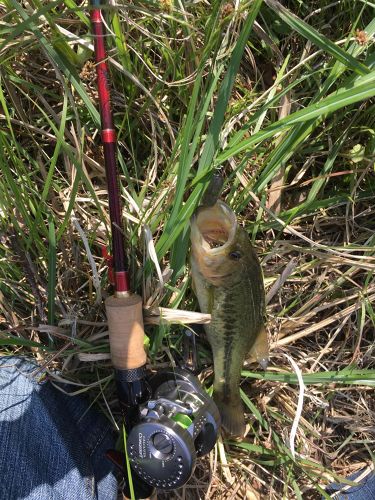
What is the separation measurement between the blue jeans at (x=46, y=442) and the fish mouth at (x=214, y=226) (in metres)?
0.73

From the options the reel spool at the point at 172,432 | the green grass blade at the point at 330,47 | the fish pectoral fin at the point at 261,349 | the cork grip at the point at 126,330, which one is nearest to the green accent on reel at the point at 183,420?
the reel spool at the point at 172,432

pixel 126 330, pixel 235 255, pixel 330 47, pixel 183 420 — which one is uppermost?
pixel 330 47

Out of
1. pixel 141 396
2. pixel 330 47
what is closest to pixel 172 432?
pixel 141 396

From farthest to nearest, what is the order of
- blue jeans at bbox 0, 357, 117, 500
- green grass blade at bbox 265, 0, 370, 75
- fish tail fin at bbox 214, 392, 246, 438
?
fish tail fin at bbox 214, 392, 246, 438
blue jeans at bbox 0, 357, 117, 500
green grass blade at bbox 265, 0, 370, 75

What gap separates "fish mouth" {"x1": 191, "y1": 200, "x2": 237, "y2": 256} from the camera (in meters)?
1.30

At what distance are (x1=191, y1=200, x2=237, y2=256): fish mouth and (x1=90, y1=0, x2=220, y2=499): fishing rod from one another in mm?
225

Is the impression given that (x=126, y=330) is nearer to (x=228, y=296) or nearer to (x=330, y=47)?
(x=228, y=296)

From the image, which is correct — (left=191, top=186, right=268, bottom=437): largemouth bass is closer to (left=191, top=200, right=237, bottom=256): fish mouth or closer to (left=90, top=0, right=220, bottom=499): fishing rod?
(left=191, top=200, right=237, bottom=256): fish mouth

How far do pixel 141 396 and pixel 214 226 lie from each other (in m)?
0.56

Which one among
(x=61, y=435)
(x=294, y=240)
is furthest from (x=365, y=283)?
(x=61, y=435)

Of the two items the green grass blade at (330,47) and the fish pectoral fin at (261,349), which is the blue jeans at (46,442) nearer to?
the fish pectoral fin at (261,349)

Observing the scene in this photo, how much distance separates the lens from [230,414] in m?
1.60

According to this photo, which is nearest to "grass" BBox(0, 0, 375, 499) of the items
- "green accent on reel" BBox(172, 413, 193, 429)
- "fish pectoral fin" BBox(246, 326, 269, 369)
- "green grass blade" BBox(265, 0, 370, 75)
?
"green grass blade" BBox(265, 0, 370, 75)

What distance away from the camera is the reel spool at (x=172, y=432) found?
1.29m
